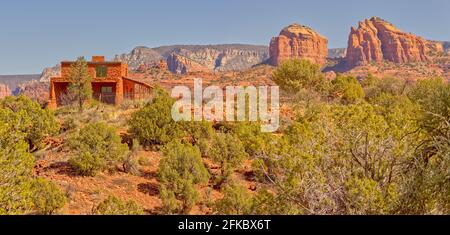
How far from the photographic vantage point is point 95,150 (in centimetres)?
1627

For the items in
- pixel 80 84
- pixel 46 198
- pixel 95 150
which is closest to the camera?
pixel 46 198

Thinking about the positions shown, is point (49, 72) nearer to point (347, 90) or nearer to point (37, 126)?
point (347, 90)

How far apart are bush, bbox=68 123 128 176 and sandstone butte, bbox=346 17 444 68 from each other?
4833 inches

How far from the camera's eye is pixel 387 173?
761 cm

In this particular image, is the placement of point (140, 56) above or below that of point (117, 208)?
above

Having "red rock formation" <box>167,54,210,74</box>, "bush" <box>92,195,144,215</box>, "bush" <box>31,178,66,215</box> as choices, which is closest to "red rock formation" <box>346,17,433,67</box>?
"red rock formation" <box>167,54,210,74</box>

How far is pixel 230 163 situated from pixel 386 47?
427ft

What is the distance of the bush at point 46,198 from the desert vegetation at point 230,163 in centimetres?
3

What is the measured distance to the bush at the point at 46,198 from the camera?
1102 cm

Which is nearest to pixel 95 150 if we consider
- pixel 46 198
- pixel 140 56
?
pixel 46 198
